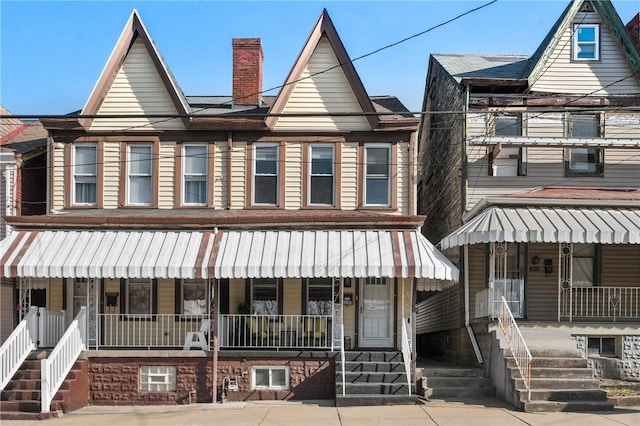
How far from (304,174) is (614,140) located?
8066 millimetres

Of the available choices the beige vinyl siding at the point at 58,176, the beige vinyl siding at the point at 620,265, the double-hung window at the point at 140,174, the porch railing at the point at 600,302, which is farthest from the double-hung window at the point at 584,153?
the beige vinyl siding at the point at 58,176

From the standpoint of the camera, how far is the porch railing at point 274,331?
60.0 ft

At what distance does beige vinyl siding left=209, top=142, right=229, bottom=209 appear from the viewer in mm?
19750

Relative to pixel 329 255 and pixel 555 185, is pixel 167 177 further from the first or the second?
pixel 555 185

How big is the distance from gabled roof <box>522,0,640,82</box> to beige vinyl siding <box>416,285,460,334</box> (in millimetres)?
6453

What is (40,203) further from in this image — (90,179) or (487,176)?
(487,176)

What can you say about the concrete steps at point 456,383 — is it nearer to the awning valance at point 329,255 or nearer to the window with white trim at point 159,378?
the awning valance at point 329,255

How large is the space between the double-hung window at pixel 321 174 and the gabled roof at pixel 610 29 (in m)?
5.92

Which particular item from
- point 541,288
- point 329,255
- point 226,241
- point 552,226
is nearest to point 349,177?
point 329,255

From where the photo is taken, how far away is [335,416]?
48.2 feet

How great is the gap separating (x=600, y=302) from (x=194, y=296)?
10.4 meters

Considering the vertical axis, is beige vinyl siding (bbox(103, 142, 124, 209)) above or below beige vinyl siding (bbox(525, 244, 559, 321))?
above

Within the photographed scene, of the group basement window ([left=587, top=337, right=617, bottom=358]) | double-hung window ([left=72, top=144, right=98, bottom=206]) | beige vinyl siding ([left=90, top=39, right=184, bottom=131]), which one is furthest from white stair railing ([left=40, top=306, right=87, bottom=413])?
basement window ([left=587, top=337, right=617, bottom=358])

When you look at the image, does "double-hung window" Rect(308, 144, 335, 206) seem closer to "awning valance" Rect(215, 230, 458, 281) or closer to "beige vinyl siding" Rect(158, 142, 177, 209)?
"awning valance" Rect(215, 230, 458, 281)
